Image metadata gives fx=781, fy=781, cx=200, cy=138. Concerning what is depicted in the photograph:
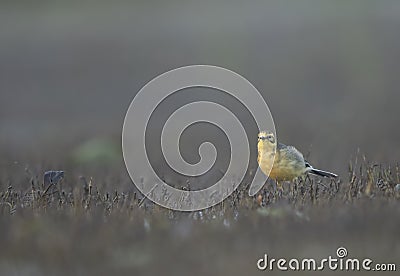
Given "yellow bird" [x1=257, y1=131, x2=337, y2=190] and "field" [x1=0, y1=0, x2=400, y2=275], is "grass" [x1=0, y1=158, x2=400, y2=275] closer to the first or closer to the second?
"field" [x1=0, y1=0, x2=400, y2=275]

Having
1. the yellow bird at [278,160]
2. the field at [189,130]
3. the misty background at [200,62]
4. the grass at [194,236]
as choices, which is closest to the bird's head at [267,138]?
the yellow bird at [278,160]

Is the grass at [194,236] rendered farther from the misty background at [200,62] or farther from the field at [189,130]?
the misty background at [200,62]

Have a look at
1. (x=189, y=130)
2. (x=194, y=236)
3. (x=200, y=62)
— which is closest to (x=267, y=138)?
(x=194, y=236)

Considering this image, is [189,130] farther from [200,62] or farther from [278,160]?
[278,160]

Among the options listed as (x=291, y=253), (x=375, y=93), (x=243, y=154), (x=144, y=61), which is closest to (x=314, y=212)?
(x=291, y=253)

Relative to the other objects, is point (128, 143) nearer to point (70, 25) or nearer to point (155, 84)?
point (155, 84)
